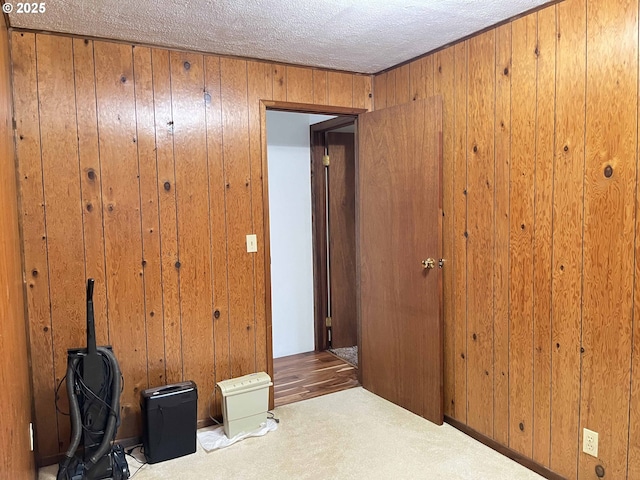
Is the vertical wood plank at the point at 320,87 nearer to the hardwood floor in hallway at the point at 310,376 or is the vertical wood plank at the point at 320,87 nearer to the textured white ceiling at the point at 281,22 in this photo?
the textured white ceiling at the point at 281,22

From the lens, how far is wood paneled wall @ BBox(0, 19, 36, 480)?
169 cm

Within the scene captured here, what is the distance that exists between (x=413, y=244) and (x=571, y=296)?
1.07 meters

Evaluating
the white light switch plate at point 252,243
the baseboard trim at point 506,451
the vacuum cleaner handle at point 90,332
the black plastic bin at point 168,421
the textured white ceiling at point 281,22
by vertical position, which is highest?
the textured white ceiling at point 281,22

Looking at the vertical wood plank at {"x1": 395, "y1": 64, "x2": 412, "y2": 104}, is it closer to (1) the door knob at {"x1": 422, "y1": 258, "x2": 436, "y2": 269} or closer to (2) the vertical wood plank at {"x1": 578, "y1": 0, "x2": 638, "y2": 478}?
(1) the door knob at {"x1": 422, "y1": 258, "x2": 436, "y2": 269}

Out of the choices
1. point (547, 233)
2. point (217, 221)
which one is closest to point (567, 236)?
point (547, 233)

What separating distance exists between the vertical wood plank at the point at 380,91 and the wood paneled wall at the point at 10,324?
239 centimetres

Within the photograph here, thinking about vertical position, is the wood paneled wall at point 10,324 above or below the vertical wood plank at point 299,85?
below

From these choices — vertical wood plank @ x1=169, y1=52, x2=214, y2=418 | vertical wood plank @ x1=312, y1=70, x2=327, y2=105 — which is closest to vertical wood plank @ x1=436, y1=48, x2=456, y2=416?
vertical wood plank @ x1=312, y1=70, x2=327, y2=105

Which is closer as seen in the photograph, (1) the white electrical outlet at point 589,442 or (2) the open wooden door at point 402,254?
(1) the white electrical outlet at point 589,442

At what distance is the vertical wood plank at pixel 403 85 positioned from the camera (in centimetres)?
331

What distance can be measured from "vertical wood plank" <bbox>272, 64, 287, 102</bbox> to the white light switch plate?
3.24ft

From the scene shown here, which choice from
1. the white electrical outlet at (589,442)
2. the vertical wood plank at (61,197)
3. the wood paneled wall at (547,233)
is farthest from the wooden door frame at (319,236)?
the white electrical outlet at (589,442)

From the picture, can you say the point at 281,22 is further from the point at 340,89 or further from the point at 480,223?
the point at 480,223

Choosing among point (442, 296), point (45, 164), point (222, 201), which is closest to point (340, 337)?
point (442, 296)
